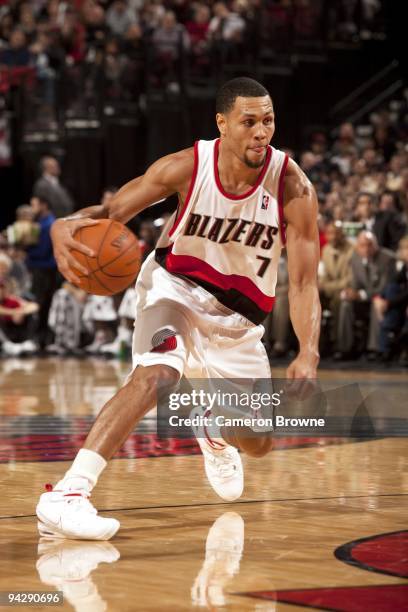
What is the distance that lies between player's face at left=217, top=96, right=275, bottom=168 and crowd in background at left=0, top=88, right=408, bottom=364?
870 centimetres

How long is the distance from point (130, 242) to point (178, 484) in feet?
4.99

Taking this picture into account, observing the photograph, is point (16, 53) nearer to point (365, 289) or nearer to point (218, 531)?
point (365, 289)

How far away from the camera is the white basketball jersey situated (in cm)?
560

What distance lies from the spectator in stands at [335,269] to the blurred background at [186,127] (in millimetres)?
16

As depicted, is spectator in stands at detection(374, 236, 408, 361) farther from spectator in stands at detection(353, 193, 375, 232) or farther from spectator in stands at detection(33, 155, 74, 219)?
spectator in stands at detection(33, 155, 74, 219)

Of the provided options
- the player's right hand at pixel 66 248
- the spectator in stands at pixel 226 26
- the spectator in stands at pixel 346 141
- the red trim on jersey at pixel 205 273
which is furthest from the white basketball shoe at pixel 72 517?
the spectator in stands at pixel 226 26

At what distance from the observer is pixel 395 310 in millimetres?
14250

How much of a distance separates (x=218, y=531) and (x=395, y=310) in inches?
368

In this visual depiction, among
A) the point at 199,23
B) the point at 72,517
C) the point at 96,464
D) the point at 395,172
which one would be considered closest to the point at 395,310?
the point at 395,172

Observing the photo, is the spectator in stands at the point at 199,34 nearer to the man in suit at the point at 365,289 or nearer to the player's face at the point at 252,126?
the man in suit at the point at 365,289

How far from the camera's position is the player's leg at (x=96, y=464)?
490cm

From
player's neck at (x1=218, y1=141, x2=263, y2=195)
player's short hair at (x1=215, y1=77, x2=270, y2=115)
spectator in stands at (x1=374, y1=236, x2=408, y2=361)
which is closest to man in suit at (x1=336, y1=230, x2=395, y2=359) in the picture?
spectator in stands at (x1=374, y1=236, x2=408, y2=361)

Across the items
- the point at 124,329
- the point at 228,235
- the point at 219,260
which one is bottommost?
the point at 124,329

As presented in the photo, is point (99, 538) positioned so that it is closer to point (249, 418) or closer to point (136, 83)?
point (249, 418)
